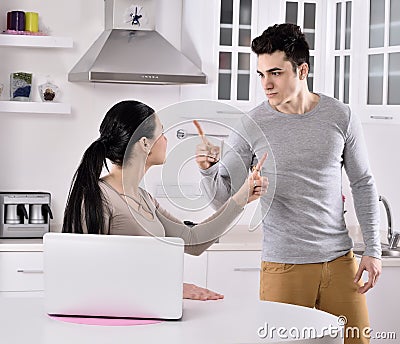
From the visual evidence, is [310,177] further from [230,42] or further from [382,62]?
[230,42]

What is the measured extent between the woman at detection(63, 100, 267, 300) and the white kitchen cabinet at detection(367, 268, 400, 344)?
175cm

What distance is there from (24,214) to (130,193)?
1864 mm

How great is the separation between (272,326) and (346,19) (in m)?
2.55

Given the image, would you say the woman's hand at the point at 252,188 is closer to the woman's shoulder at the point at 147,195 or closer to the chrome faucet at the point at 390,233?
the woman's shoulder at the point at 147,195

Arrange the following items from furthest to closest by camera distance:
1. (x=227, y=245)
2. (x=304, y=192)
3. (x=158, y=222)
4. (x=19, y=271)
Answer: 1. (x=227, y=245)
2. (x=19, y=271)
3. (x=304, y=192)
4. (x=158, y=222)

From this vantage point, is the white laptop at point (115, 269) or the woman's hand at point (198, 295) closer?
the white laptop at point (115, 269)

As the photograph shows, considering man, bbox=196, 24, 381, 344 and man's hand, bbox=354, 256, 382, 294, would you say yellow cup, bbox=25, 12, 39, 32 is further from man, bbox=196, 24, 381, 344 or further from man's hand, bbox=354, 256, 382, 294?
man's hand, bbox=354, 256, 382, 294

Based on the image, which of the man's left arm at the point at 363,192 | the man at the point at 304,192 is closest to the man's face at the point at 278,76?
the man at the point at 304,192

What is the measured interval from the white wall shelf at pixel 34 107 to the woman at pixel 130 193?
1857 mm

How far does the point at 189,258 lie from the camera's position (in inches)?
151

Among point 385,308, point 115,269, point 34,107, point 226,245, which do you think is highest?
point 34,107

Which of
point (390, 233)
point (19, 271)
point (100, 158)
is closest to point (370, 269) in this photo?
point (100, 158)

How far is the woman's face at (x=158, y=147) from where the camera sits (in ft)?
6.98

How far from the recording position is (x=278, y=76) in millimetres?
2746
